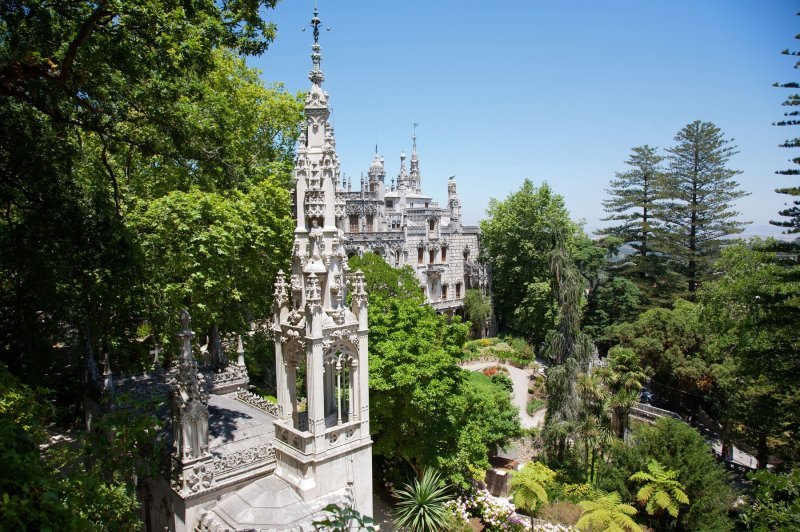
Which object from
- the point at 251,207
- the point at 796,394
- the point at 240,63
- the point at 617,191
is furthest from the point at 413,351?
the point at 617,191

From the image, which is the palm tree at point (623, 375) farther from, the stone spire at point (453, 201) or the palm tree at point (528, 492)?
the stone spire at point (453, 201)

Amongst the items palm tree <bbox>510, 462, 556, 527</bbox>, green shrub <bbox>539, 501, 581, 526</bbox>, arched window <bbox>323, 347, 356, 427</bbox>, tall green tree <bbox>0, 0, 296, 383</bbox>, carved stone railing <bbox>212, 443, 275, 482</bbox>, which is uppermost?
tall green tree <bbox>0, 0, 296, 383</bbox>

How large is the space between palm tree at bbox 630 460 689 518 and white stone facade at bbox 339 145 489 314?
2900cm

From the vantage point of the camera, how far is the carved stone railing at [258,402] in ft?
45.0

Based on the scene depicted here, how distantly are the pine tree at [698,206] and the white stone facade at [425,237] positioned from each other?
1732cm

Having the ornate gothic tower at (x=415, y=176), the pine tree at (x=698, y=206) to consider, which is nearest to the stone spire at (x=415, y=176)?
the ornate gothic tower at (x=415, y=176)

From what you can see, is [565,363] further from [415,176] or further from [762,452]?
[415,176]

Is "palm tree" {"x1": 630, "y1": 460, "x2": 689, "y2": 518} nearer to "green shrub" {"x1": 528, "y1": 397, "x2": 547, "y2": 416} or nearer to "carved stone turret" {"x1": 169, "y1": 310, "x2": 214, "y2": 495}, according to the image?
"green shrub" {"x1": 528, "y1": 397, "x2": 547, "y2": 416}

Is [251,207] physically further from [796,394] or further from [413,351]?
[796,394]

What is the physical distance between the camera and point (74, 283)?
11.1m

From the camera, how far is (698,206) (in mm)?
38562

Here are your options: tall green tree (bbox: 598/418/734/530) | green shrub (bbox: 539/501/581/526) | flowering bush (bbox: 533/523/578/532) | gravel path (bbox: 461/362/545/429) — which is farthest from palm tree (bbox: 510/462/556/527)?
gravel path (bbox: 461/362/545/429)

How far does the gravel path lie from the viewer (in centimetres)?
2699

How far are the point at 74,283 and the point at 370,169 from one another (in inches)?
1604
